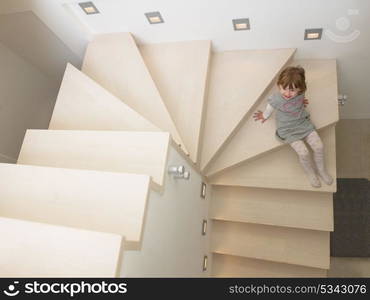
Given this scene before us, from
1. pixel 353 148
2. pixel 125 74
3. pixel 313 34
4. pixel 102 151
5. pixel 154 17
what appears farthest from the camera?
pixel 353 148

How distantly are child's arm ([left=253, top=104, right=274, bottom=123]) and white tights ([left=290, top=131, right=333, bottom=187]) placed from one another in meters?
0.34

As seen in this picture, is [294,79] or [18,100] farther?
[18,100]

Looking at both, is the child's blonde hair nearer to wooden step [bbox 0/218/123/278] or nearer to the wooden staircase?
the wooden staircase

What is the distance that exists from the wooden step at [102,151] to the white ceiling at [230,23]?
4.52 feet

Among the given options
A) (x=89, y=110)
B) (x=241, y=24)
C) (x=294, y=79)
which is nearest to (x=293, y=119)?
(x=294, y=79)

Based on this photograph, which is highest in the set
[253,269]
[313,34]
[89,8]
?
[89,8]

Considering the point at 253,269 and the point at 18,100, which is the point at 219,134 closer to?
the point at 253,269

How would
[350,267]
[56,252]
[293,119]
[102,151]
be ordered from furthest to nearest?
[350,267], [293,119], [102,151], [56,252]

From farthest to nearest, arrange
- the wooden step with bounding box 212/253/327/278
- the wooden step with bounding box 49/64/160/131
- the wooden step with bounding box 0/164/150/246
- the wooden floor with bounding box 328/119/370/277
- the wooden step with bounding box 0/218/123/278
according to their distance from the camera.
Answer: the wooden floor with bounding box 328/119/370/277 < the wooden step with bounding box 212/253/327/278 < the wooden step with bounding box 49/64/160/131 < the wooden step with bounding box 0/164/150/246 < the wooden step with bounding box 0/218/123/278

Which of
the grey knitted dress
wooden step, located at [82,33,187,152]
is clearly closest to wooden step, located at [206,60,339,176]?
the grey knitted dress

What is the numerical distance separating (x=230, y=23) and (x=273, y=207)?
1.70 m

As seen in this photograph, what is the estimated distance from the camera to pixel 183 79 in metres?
2.67

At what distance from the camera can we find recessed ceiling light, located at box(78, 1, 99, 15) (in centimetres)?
257

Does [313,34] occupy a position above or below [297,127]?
above
